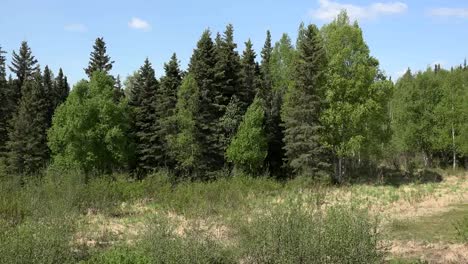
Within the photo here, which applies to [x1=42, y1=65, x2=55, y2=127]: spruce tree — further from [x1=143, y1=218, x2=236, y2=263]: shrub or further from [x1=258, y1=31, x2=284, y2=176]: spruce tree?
[x1=143, y1=218, x2=236, y2=263]: shrub

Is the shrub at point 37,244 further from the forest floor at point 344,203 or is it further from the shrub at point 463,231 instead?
the shrub at point 463,231

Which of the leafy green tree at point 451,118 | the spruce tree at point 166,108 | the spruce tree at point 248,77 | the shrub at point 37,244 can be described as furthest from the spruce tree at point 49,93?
the leafy green tree at point 451,118

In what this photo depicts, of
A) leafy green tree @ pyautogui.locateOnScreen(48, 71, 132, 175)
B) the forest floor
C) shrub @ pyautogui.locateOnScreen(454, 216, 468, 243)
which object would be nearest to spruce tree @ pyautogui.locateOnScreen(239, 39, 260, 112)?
leafy green tree @ pyautogui.locateOnScreen(48, 71, 132, 175)

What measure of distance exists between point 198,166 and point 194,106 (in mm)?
4791

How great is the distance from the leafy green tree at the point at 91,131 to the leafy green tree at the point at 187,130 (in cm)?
483

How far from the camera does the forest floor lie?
48.9 feet

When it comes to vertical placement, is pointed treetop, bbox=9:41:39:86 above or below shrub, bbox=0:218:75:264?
above

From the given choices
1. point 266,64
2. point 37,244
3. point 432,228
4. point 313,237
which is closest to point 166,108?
point 266,64

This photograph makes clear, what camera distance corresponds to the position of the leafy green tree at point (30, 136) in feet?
141

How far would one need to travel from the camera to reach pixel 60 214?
44.8 ft

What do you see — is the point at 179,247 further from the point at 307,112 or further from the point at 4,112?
the point at 4,112

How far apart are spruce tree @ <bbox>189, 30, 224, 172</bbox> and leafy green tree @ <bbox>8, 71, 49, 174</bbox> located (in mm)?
14610

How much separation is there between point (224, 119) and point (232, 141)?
7.88ft

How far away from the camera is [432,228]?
2138 centimetres
